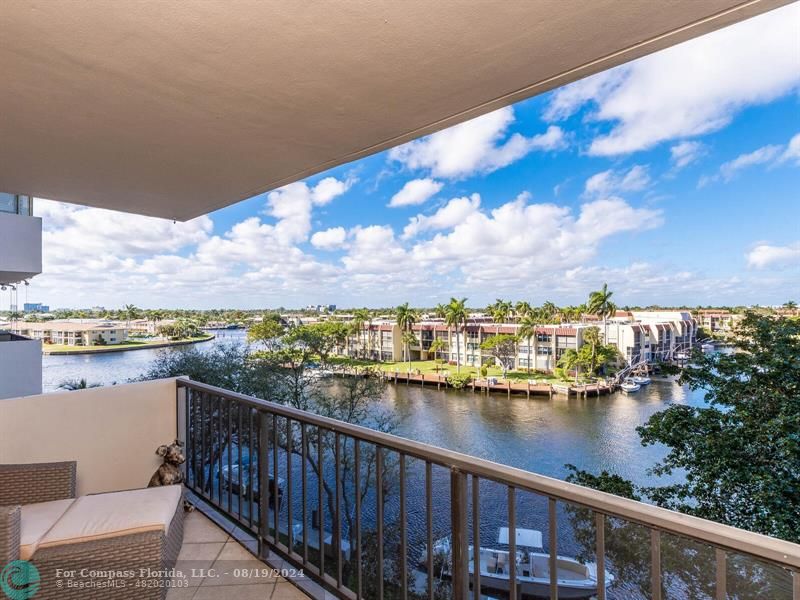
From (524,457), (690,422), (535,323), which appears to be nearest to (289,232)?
(535,323)

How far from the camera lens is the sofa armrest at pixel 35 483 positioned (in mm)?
2230

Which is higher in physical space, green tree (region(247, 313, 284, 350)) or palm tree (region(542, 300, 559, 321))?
palm tree (region(542, 300, 559, 321))

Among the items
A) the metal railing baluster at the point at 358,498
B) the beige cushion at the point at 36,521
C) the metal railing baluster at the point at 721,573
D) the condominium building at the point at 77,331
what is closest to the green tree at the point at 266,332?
the condominium building at the point at 77,331

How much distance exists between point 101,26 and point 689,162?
70.7 ft

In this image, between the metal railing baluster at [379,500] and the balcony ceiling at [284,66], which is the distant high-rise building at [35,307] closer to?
the balcony ceiling at [284,66]

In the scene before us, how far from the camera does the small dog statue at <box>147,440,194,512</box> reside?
9.02ft

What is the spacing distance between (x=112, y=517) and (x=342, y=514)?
117cm

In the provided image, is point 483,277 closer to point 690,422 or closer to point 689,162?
point 689,162

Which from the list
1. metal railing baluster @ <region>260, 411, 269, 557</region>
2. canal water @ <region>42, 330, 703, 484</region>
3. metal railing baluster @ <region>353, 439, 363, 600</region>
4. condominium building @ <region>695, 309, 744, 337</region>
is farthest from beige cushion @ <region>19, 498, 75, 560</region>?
condominium building @ <region>695, 309, 744, 337</region>

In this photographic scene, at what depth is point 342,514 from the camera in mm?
2445

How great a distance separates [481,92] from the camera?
6.86 feet

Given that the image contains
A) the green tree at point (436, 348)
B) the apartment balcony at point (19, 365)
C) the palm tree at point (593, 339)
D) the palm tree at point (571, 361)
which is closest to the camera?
the apartment balcony at point (19, 365)

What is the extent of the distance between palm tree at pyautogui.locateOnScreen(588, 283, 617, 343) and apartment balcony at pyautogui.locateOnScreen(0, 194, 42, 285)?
547 inches

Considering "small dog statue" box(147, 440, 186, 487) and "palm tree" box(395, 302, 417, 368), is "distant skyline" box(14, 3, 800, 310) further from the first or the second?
"small dog statue" box(147, 440, 186, 487)
